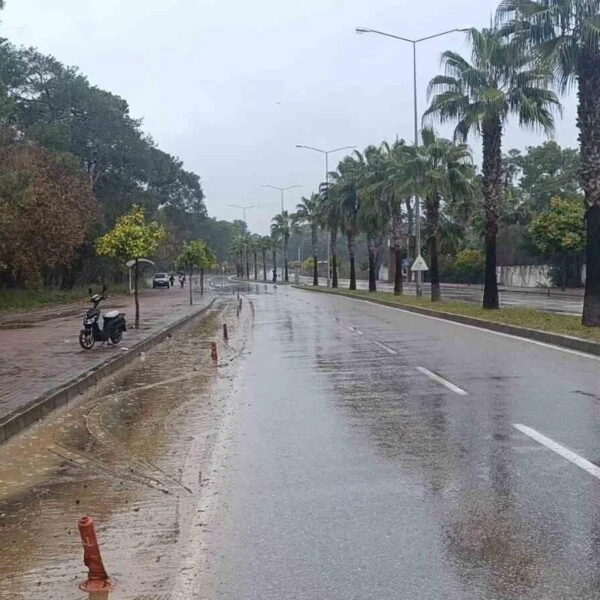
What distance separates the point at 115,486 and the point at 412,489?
2660mm

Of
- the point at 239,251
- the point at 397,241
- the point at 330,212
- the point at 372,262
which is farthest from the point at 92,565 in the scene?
the point at 239,251

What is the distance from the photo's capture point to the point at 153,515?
246 inches

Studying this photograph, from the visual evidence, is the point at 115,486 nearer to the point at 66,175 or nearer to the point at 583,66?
the point at 583,66

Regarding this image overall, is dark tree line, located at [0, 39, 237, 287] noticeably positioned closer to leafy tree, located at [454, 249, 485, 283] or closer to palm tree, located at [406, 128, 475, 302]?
palm tree, located at [406, 128, 475, 302]

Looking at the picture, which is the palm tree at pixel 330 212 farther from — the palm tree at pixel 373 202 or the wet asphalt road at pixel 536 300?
the wet asphalt road at pixel 536 300

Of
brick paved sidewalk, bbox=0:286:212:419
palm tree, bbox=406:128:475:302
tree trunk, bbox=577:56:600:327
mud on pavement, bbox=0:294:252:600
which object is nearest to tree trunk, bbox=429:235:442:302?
palm tree, bbox=406:128:475:302

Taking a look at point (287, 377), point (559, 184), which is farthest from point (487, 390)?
point (559, 184)

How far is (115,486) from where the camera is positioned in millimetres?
7156

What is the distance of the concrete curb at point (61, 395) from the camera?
9680 millimetres

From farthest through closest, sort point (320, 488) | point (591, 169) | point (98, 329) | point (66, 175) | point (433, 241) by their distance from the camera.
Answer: point (66, 175), point (433, 241), point (591, 169), point (98, 329), point (320, 488)

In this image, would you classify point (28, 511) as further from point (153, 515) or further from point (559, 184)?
point (559, 184)

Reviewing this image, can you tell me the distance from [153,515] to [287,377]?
7.57m

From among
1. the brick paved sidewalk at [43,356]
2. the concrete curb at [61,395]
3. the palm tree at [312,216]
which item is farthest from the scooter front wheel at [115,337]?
the palm tree at [312,216]

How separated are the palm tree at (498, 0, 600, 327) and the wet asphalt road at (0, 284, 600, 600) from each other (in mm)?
7911
